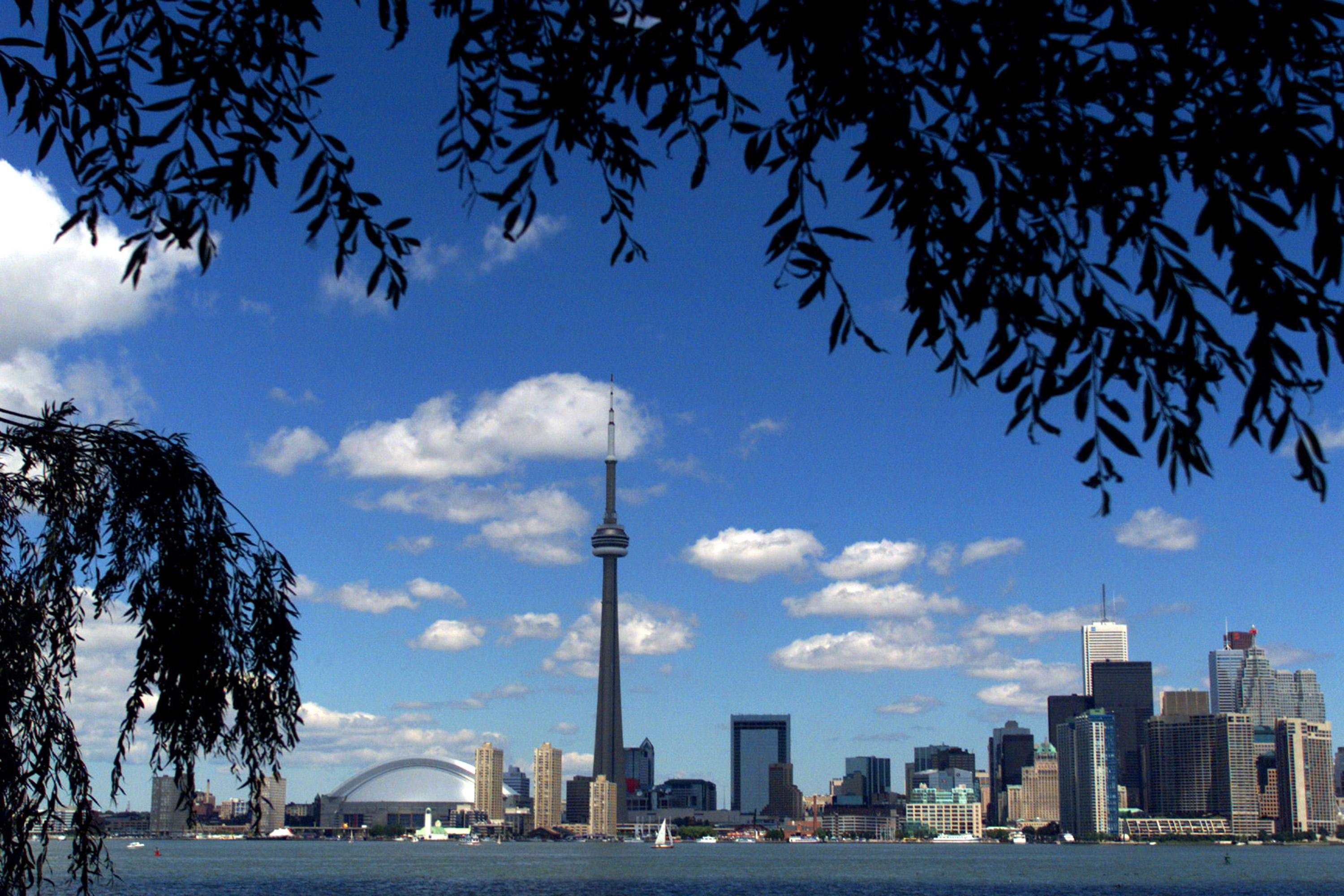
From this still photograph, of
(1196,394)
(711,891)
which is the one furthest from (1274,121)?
(711,891)

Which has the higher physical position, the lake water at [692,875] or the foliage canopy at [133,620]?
the foliage canopy at [133,620]

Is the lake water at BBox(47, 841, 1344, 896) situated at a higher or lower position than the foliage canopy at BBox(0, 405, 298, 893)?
lower

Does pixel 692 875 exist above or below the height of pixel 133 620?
below

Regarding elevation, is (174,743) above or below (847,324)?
below

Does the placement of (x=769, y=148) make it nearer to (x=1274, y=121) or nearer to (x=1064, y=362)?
(x=1064, y=362)

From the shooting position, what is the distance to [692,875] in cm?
11212

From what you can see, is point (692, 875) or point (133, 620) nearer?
point (133, 620)

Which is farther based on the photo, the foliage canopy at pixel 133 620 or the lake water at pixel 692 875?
the lake water at pixel 692 875

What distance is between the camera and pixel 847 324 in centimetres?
736

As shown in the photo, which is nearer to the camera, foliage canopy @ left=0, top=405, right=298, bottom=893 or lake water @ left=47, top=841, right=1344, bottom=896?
foliage canopy @ left=0, top=405, right=298, bottom=893

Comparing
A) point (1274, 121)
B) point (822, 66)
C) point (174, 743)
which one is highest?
point (822, 66)

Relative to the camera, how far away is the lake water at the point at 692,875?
3396 inches

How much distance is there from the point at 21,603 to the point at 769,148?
34.6ft

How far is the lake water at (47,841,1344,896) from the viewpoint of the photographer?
86250 mm
